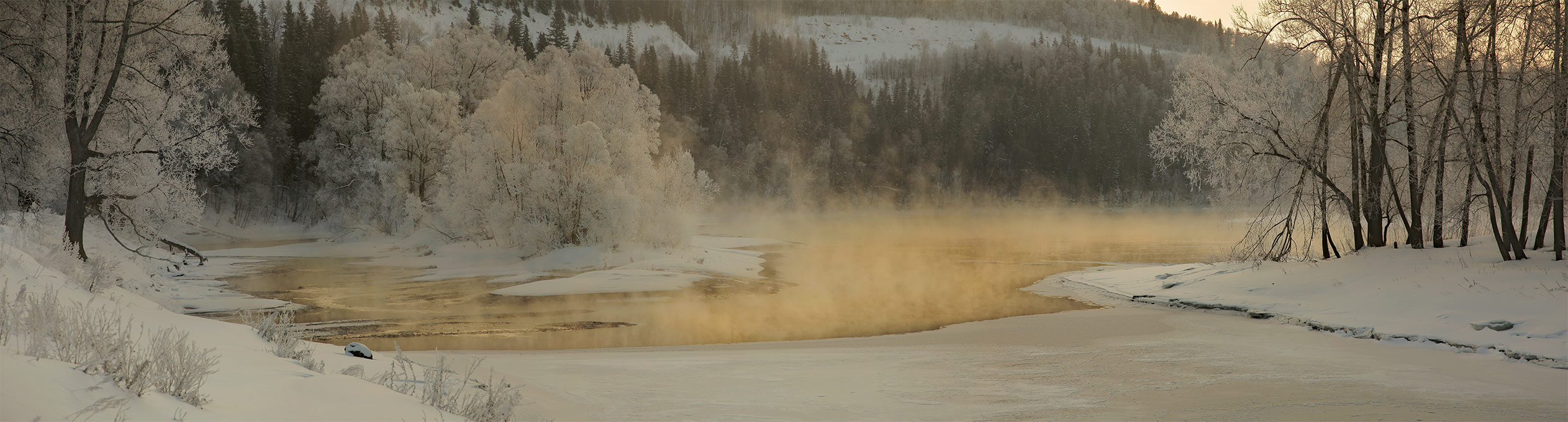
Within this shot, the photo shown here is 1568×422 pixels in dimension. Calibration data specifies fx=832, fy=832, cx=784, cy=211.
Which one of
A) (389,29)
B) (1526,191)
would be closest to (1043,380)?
(1526,191)

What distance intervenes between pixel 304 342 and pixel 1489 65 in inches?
778

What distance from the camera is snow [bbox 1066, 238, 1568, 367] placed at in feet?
39.2

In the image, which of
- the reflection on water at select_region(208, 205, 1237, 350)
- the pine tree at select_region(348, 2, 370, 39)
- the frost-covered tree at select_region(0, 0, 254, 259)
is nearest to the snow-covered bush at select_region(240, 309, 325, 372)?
the reflection on water at select_region(208, 205, 1237, 350)

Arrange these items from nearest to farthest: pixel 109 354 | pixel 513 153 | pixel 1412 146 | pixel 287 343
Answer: pixel 109 354 → pixel 287 343 → pixel 1412 146 → pixel 513 153

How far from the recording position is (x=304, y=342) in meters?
7.98

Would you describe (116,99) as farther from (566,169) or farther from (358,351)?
(358,351)

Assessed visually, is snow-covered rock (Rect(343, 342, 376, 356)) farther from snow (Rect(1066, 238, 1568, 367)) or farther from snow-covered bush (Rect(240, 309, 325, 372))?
snow (Rect(1066, 238, 1568, 367))

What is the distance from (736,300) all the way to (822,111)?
79739 mm

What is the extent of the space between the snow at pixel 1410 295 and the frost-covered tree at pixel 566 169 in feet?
53.1

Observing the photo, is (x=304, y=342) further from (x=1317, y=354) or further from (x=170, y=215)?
(x=170, y=215)

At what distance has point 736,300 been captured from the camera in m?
20.3

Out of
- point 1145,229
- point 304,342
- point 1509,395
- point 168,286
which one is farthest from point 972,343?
point 1145,229

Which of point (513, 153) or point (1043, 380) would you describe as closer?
point (1043, 380)

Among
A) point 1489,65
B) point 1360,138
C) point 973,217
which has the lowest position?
point 973,217
